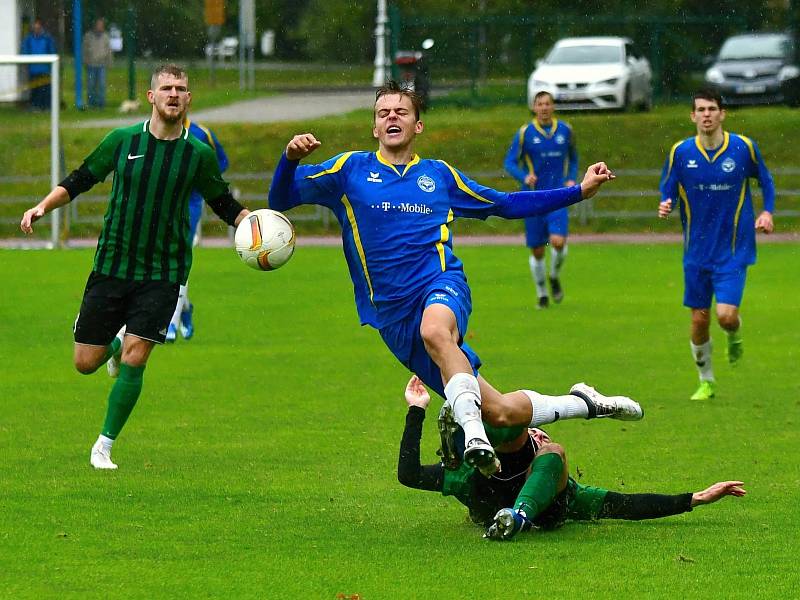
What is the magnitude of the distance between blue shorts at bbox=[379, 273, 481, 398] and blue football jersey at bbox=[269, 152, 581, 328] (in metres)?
0.04

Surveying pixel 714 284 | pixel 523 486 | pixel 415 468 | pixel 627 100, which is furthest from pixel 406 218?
pixel 627 100

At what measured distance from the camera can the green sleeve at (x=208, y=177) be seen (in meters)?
8.72

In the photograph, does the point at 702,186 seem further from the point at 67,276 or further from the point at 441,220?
the point at 67,276

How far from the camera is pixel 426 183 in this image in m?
7.49

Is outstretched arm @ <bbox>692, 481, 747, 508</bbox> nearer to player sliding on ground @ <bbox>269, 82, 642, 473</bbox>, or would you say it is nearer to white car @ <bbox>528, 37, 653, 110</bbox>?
player sliding on ground @ <bbox>269, 82, 642, 473</bbox>

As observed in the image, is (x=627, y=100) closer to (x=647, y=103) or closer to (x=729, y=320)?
(x=647, y=103)

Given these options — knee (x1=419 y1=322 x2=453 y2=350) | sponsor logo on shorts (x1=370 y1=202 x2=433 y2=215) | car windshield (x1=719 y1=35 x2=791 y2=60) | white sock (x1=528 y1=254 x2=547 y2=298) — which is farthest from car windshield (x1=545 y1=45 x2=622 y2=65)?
knee (x1=419 y1=322 x2=453 y2=350)

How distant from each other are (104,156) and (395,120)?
6.63 ft

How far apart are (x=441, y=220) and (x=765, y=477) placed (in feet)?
7.81

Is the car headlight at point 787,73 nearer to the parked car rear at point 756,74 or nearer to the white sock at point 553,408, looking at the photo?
the parked car rear at point 756,74

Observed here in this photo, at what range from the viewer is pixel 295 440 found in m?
9.63

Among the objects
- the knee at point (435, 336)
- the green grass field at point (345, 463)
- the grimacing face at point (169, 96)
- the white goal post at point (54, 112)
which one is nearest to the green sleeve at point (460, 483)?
the green grass field at point (345, 463)

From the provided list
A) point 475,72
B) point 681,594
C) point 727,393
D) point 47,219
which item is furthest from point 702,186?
point 475,72

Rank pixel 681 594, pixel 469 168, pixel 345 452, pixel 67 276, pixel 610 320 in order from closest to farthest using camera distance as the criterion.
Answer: pixel 681 594, pixel 345 452, pixel 610 320, pixel 67 276, pixel 469 168
